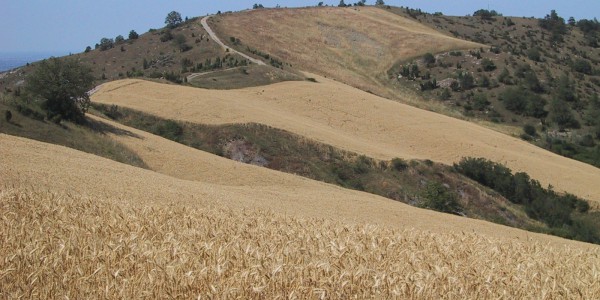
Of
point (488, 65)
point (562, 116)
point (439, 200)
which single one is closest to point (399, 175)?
point (439, 200)

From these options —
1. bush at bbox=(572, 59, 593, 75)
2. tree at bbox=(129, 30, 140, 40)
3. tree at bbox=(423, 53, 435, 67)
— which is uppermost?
tree at bbox=(129, 30, 140, 40)

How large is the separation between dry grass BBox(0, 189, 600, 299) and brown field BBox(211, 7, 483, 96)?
81140 millimetres

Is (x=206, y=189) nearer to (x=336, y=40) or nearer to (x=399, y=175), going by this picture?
(x=399, y=175)

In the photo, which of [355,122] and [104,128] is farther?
[355,122]

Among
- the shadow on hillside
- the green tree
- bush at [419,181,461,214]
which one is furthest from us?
the green tree

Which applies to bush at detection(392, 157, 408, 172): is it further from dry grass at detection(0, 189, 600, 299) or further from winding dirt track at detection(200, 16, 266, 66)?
winding dirt track at detection(200, 16, 266, 66)

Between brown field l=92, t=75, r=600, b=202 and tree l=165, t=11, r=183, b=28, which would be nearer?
brown field l=92, t=75, r=600, b=202

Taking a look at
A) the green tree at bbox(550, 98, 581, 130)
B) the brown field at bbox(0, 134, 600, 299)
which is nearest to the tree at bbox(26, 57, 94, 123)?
the brown field at bbox(0, 134, 600, 299)

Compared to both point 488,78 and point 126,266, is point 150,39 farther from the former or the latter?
point 126,266

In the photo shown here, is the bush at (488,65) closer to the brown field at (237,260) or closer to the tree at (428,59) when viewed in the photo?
the tree at (428,59)

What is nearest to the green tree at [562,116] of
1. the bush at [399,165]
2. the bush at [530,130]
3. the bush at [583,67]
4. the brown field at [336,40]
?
the bush at [530,130]

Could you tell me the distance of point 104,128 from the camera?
140ft

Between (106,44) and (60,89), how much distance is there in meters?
79.5

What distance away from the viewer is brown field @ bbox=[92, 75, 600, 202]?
52.4 m
